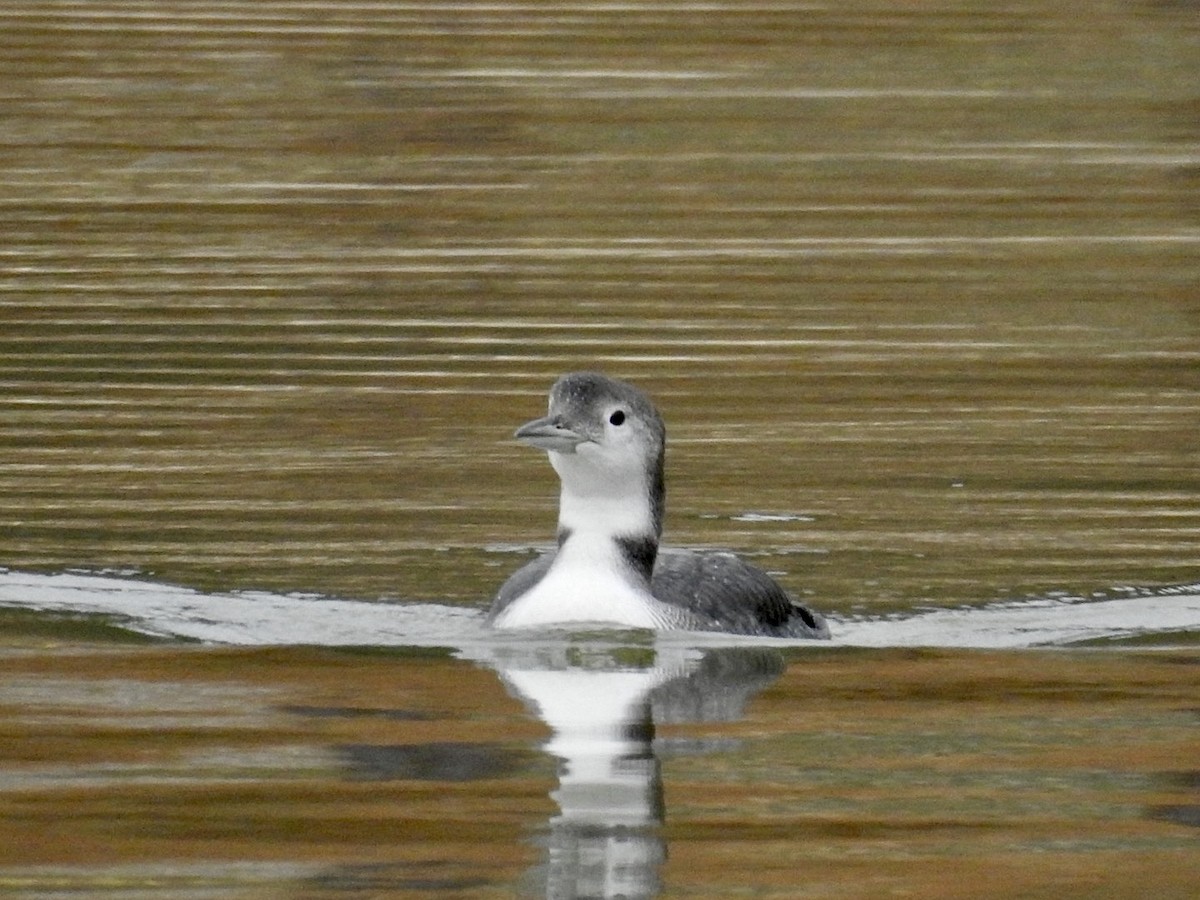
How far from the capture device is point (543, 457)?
42.2ft

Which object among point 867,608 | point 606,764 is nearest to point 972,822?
point 606,764

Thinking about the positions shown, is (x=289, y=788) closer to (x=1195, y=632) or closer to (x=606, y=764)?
(x=606, y=764)

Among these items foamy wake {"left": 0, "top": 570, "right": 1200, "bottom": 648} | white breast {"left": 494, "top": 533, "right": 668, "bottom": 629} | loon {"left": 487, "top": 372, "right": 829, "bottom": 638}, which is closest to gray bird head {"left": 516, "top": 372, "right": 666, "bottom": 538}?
loon {"left": 487, "top": 372, "right": 829, "bottom": 638}

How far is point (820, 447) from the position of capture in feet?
41.5

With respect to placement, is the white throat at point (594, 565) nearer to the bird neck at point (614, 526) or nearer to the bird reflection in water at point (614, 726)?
the bird neck at point (614, 526)

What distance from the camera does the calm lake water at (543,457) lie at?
6.16 metres

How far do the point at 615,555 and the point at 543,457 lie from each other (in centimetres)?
335

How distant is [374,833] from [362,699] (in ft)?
5.62

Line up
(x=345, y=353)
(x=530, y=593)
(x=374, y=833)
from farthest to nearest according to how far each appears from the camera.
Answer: (x=345, y=353) → (x=530, y=593) → (x=374, y=833)

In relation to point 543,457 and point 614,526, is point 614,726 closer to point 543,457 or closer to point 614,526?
point 614,526

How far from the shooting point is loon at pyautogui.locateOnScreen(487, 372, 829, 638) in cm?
934

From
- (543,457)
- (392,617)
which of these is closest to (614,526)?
(392,617)

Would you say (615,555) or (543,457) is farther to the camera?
(543,457)

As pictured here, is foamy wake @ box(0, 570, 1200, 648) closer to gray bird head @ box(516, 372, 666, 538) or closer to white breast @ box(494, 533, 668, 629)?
white breast @ box(494, 533, 668, 629)
